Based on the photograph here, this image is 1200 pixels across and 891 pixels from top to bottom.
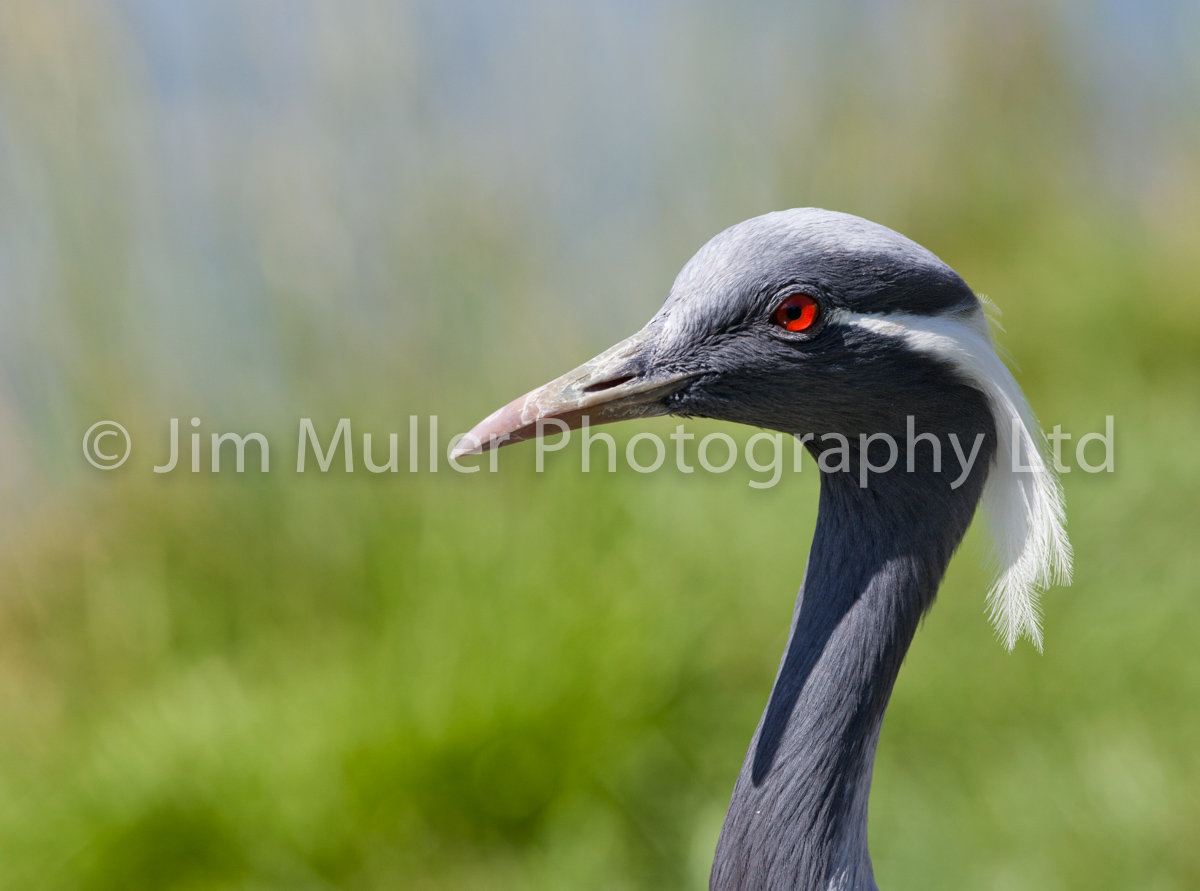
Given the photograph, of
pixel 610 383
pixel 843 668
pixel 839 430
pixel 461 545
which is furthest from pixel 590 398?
pixel 461 545

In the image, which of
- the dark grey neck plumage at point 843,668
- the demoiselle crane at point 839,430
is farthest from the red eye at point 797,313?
the dark grey neck plumage at point 843,668

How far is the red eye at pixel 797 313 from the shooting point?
1679 mm

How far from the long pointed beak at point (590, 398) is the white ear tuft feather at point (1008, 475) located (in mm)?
350

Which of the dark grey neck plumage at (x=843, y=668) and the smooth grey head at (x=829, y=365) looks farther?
the dark grey neck plumage at (x=843, y=668)

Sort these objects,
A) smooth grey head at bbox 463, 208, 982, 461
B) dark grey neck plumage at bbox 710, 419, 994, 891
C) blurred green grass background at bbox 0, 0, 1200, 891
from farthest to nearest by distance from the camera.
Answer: blurred green grass background at bbox 0, 0, 1200, 891 → dark grey neck plumage at bbox 710, 419, 994, 891 → smooth grey head at bbox 463, 208, 982, 461

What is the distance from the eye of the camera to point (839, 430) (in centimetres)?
179

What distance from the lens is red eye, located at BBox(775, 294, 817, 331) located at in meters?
1.68

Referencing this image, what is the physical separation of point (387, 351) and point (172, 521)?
1.15 metres

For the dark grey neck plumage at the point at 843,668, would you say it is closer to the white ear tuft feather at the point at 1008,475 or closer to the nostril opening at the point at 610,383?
the white ear tuft feather at the point at 1008,475

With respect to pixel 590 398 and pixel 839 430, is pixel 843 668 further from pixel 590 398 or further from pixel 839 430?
pixel 590 398

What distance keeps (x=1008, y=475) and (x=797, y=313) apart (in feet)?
1.75

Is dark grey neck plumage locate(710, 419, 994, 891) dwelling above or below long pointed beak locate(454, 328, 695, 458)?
below

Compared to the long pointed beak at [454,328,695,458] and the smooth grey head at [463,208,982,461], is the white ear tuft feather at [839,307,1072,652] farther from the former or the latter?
the long pointed beak at [454,328,695,458]

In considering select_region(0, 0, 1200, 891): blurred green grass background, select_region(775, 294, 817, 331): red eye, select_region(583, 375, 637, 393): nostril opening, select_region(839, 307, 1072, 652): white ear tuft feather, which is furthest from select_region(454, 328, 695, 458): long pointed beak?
select_region(0, 0, 1200, 891): blurred green grass background
